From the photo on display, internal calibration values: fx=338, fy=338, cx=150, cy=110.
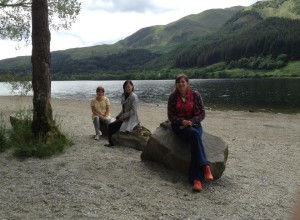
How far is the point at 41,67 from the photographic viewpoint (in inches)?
428

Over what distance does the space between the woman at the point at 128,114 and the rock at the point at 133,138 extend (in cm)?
17

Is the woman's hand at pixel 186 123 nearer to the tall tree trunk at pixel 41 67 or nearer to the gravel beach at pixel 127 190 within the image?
the gravel beach at pixel 127 190

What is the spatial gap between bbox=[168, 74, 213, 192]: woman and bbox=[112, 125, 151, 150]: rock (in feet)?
9.72

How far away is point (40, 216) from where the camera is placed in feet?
22.7

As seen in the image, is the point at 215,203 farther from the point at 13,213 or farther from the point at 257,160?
the point at 257,160

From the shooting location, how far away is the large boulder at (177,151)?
971 cm

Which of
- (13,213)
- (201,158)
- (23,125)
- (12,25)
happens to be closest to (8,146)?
(23,125)

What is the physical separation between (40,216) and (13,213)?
61 centimetres

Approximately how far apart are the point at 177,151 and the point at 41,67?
16.7 ft

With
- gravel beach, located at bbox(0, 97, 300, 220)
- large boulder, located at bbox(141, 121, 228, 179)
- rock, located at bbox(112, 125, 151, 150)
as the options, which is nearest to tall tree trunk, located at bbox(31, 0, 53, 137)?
gravel beach, located at bbox(0, 97, 300, 220)

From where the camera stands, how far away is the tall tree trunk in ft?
35.2

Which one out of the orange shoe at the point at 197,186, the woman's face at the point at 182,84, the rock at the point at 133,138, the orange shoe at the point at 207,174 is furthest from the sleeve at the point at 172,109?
the rock at the point at 133,138

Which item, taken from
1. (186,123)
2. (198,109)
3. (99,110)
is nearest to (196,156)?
(186,123)

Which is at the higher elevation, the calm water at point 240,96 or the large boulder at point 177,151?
the large boulder at point 177,151
